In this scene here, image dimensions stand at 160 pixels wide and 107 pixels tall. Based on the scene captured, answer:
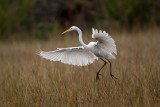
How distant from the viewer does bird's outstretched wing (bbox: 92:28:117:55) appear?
410 centimetres

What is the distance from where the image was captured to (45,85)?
4.02 meters

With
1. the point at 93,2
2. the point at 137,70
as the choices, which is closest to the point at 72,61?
the point at 137,70

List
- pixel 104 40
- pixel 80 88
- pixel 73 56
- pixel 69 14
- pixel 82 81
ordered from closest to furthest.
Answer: pixel 80 88 < pixel 82 81 < pixel 104 40 < pixel 73 56 < pixel 69 14

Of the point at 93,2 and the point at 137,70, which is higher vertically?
the point at 93,2

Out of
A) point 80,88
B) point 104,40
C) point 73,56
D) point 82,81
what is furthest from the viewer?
point 73,56

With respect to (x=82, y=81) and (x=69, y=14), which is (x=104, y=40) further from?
(x=69, y=14)

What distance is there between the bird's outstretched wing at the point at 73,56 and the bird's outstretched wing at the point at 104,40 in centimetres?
43

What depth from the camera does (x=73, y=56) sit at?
16.5 ft

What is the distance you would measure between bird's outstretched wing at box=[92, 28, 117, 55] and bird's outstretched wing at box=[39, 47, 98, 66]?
43 centimetres

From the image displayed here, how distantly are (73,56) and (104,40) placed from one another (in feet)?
2.89

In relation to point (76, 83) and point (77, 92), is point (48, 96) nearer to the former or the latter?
point (77, 92)

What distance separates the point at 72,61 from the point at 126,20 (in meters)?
8.15

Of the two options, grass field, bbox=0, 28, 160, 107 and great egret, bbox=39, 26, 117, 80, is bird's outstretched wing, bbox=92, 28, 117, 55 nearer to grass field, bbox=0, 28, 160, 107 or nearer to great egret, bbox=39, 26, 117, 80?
great egret, bbox=39, 26, 117, 80

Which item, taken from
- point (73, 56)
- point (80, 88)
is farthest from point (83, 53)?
point (80, 88)
